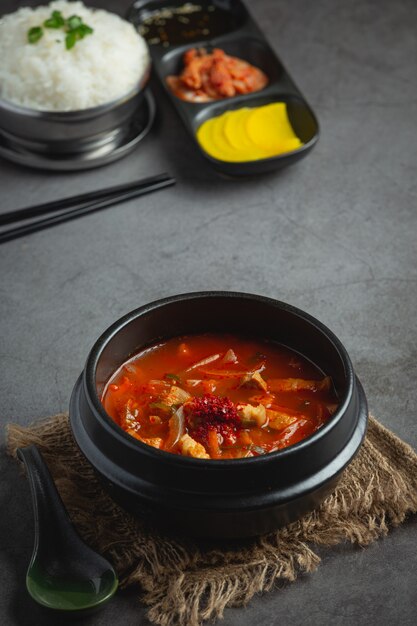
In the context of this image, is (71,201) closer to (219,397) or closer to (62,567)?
(219,397)

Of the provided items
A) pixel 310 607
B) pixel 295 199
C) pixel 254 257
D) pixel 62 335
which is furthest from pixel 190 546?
pixel 295 199

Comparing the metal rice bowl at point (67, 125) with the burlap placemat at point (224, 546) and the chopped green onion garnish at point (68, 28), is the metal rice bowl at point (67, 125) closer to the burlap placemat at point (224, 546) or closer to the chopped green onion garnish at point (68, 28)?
the chopped green onion garnish at point (68, 28)

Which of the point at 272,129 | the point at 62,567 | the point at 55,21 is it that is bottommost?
the point at 272,129

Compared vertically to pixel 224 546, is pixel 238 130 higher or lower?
lower

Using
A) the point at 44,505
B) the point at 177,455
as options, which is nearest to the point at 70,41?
the point at 44,505

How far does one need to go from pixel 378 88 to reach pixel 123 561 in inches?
115

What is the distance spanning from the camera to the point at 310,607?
80.5 inches

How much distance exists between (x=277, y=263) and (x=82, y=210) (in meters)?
0.84

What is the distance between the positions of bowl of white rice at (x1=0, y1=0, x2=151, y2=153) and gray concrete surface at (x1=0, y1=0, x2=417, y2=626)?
0.59 ft

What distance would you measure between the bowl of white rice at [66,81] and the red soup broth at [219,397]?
4.98ft

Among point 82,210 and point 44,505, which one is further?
point 82,210

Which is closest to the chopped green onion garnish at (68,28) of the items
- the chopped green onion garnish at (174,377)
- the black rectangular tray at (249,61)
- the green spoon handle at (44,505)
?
the black rectangular tray at (249,61)

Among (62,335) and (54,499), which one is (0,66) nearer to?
(62,335)

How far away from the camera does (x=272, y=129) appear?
12.3ft
